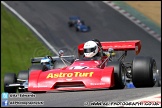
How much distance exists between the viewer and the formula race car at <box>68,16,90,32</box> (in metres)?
30.3

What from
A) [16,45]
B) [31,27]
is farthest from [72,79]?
[31,27]

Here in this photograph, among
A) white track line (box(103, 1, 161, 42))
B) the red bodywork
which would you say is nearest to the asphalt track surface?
white track line (box(103, 1, 161, 42))

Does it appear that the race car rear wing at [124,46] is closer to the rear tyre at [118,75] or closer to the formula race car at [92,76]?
the formula race car at [92,76]

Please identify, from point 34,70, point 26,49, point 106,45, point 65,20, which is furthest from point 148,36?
point 34,70

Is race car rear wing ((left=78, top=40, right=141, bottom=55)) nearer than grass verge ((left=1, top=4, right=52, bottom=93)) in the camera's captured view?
Yes

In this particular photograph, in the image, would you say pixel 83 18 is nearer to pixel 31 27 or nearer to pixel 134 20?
pixel 134 20

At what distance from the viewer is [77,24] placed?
30547mm

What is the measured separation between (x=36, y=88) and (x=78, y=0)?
24.5 m

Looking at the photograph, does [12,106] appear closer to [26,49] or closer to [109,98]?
[109,98]

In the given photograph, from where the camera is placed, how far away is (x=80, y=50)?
1377 cm

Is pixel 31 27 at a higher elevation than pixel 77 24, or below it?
below

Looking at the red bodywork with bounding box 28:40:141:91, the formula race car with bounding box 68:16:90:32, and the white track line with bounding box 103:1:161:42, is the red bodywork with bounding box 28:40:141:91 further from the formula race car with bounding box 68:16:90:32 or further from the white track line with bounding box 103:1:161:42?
the formula race car with bounding box 68:16:90:32

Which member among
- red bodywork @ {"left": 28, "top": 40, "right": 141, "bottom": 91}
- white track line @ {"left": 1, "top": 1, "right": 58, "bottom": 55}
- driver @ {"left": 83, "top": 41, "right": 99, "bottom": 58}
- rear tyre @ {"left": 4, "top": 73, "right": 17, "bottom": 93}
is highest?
white track line @ {"left": 1, "top": 1, "right": 58, "bottom": 55}

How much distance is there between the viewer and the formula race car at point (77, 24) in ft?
99.4
